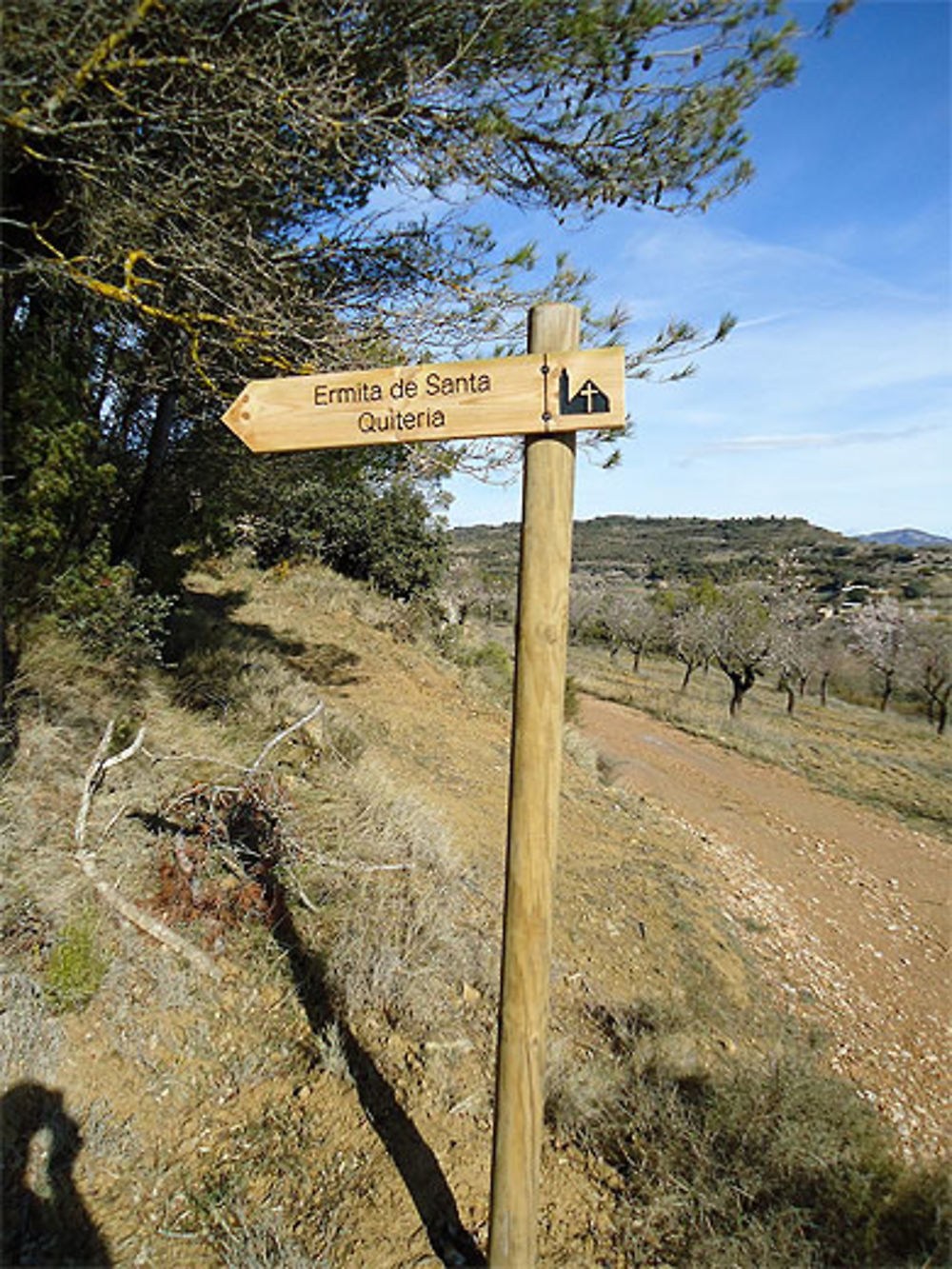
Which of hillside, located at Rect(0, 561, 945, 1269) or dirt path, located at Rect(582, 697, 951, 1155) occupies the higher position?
hillside, located at Rect(0, 561, 945, 1269)

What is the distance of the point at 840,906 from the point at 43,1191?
7151mm

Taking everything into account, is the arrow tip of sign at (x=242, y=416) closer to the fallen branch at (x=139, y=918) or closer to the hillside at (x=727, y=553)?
the fallen branch at (x=139, y=918)

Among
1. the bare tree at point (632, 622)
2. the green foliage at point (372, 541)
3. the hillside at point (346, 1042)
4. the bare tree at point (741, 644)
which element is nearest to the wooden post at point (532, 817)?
the hillside at point (346, 1042)

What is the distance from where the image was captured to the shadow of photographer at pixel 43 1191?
2.06m

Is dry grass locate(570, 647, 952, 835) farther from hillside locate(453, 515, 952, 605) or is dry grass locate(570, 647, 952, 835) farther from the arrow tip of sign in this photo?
hillside locate(453, 515, 952, 605)

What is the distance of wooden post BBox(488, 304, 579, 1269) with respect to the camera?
1.88 m

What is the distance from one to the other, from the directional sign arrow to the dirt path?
4.53 metres

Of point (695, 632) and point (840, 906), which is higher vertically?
point (695, 632)

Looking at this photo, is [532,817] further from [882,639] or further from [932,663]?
[882,639]

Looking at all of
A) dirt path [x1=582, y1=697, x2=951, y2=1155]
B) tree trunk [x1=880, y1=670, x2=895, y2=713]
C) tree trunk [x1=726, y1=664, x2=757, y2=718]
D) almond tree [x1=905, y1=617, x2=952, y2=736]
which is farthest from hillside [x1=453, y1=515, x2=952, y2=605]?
dirt path [x1=582, y1=697, x2=951, y2=1155]

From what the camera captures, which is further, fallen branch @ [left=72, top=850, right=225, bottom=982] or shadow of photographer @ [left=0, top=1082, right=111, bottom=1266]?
fallen branch @ [left=72, top=850, right=225, bottom=982]

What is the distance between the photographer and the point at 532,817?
191cm

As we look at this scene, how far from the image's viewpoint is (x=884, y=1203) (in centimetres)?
229

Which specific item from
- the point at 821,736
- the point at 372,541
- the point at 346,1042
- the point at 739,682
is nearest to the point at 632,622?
the point at 739,682
